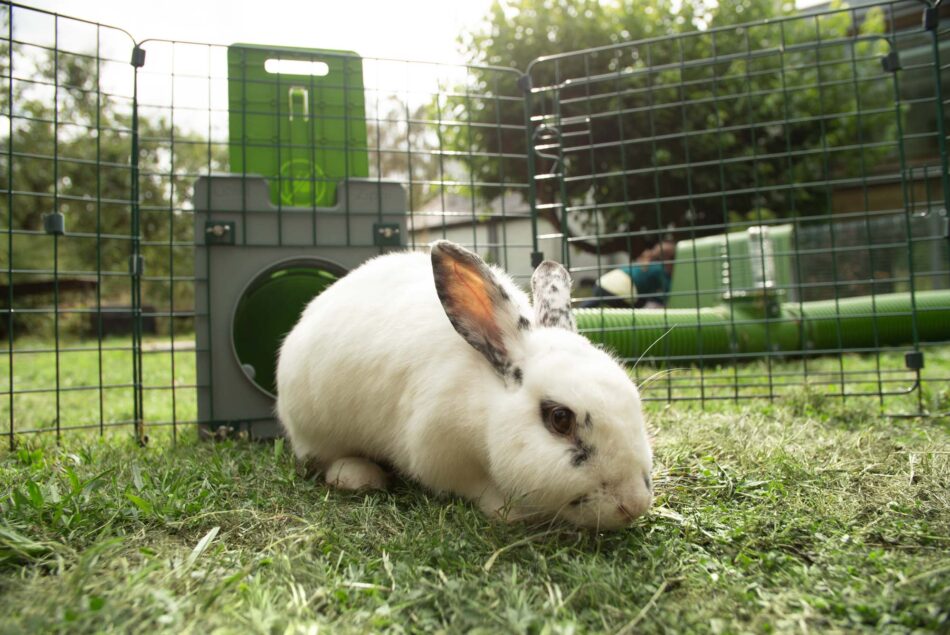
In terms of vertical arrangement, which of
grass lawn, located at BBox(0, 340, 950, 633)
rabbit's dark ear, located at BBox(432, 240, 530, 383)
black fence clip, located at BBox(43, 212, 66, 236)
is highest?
black fence clip, located at BBox(43, 212, 66, 236)

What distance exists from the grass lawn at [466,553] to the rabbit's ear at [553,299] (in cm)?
64

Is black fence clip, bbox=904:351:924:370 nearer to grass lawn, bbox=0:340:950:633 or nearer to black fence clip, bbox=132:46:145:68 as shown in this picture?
grass lawn, bbox=0:340:950:633

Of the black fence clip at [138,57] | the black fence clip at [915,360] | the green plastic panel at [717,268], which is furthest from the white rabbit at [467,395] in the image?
the green plastic panel at [717,268]

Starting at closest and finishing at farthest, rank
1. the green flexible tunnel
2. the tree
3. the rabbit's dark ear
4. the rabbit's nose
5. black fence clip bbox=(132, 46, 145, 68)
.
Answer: the rabbit's nose → the rabbit's dark ear → black fence clip bbox=(132, 46, 145, 68) → the green flexible tunnel → the tree

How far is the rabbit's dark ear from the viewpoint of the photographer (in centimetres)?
193

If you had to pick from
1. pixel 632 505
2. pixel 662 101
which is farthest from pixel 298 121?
pixel 662 101

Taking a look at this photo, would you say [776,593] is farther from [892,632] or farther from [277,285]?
[277,285]

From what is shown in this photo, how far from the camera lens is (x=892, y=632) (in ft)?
4.10

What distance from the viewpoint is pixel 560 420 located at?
173 centimetres

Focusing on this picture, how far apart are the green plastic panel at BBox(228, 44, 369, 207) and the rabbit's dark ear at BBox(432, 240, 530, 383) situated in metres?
1.78

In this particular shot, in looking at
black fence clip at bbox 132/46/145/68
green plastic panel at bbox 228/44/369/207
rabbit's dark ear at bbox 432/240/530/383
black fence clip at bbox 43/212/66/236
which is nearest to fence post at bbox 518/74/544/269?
green plastic panel at bbox 228/44/369/207

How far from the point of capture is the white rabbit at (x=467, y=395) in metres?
1.68

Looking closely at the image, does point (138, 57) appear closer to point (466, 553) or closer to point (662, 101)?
point (466, 553)

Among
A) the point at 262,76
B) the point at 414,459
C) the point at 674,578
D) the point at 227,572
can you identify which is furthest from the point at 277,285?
the point at 674,578
